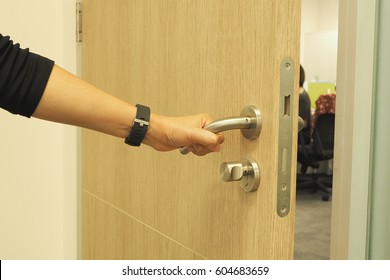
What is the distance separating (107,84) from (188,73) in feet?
1.31

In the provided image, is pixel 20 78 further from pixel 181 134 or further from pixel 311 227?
pixel 311 227

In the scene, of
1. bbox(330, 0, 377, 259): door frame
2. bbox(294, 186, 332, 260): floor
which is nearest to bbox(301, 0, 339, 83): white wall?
bbox(294, 186, 332, 260): floor

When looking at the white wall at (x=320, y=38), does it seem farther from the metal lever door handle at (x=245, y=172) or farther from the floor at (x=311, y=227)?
the metal lever door handle at (x=245, y=172)

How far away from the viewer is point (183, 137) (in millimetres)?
685

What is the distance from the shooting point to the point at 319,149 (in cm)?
385

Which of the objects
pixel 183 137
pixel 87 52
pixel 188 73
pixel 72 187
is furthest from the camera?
pixel 72 187

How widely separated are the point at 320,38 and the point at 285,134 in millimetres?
5271

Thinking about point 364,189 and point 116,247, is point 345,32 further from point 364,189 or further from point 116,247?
point 116,247

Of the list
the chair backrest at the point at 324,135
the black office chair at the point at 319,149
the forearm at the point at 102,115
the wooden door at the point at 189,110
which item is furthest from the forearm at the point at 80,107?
the chair backrest at the point at 324,135

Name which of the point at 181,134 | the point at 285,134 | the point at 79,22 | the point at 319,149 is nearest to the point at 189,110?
the point at 181,134

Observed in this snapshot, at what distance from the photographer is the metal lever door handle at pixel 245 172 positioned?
0.61 metres

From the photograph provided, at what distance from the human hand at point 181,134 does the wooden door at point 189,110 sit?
28 mm

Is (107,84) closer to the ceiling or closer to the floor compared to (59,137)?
closer to the ceiling
